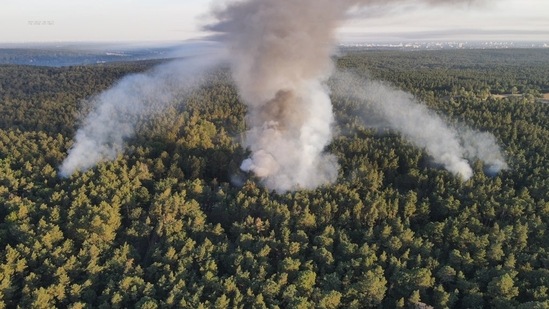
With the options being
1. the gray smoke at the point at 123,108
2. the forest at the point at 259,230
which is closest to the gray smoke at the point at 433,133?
the forest at the point at 259,230

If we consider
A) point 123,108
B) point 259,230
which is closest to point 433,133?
point 259,230

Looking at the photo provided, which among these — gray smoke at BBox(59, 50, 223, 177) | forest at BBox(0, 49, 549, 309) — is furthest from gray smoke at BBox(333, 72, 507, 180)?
gray smoke at BBox(59, 50, 223, 177)

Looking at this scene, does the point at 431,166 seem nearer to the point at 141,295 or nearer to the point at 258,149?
the point at 258,149

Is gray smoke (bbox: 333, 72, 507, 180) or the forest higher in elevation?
gray smoke (bbox: 333, 72, 507, 180)

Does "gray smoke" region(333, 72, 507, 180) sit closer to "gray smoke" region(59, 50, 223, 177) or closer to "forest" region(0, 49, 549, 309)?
"forest" region(0, 49, 549, 309)

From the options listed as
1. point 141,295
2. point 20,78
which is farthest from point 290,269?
point 20,78

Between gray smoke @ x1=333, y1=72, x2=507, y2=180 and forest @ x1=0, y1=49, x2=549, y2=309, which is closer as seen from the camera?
forest @ x1=0, y1=49, x2=549, y2=309
